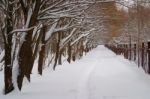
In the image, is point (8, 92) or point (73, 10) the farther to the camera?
point (73, 10)

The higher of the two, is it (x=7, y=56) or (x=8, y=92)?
(x=7, y=56)

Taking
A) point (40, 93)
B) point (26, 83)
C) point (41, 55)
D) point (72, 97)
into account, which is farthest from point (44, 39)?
point (72, 97)

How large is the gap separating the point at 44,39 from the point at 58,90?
293 inches

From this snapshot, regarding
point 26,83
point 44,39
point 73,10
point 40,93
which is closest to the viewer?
point 40,93

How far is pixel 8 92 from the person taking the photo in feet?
43.8

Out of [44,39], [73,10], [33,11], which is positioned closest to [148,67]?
[73,10]

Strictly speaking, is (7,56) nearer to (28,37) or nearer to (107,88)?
(28,37)

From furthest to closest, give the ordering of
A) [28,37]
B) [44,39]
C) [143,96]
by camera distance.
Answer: [44,39] → [28,37] → [143,96]

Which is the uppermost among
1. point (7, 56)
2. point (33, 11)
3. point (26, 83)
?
point (33, 11)

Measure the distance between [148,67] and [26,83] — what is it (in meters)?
5.53

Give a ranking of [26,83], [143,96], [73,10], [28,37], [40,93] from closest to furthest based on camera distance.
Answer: [143,96] < [40,93] < [28,37] < [26,83] < [73,10]

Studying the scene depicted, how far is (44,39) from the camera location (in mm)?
21047

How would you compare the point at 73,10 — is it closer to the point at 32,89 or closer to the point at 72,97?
the point at 32,89

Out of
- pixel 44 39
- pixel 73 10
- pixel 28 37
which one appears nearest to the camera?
pixel 28 37
